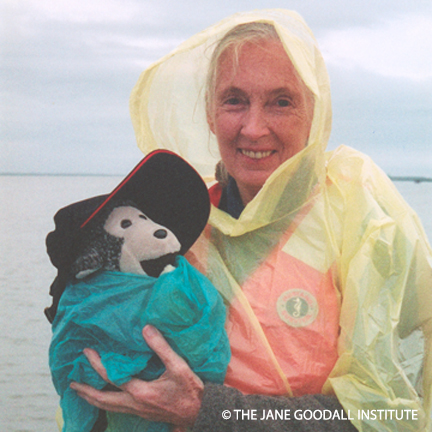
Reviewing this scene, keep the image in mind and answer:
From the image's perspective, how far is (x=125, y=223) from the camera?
4.28 ft

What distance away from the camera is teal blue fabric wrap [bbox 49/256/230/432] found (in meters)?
1.20

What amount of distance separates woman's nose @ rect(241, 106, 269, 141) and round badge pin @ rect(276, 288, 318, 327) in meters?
0.41

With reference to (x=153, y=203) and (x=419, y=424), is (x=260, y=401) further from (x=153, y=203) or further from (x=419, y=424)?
(x=153, y=203)

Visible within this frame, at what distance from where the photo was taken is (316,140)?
4.47 feet

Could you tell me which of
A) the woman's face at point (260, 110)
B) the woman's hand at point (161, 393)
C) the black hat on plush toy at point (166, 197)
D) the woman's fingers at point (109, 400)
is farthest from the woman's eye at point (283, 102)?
the woman's fingers at point (109, 400)

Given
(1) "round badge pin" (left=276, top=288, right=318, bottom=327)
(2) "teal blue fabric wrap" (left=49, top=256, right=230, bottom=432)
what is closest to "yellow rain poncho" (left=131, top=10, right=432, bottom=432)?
(1) "round badge pin" (left=276, top=288, right=318, bottom=327)

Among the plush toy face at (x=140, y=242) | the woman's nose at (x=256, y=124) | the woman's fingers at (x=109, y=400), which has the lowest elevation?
the woman's fingers at (x=109, y=400)

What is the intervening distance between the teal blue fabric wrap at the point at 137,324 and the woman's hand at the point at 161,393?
19 millimetres

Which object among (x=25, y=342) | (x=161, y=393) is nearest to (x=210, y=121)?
(x=161, y=393)

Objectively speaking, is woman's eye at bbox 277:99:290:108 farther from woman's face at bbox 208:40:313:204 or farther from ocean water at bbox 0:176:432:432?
ocean water at bbox 0:176:432:432

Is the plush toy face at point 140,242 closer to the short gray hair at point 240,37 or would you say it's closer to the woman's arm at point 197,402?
the woman's arm at point 197,402

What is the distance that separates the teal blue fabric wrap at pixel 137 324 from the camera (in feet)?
3.95

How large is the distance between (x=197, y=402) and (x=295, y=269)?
15.5 inches

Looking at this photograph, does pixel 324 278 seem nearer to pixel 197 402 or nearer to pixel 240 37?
pixel 197 402
